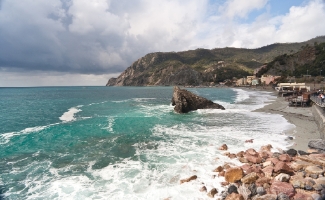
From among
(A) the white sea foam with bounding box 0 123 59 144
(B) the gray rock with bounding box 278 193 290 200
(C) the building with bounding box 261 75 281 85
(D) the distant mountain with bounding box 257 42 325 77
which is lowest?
(A) the white sea foam with bounding box 0 123 59 144

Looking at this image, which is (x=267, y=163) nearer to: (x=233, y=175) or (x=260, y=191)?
(x=233, y=175)

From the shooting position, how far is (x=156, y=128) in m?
24.7

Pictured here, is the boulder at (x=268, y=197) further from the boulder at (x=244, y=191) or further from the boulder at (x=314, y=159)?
the boulder at (x=314, y=159)

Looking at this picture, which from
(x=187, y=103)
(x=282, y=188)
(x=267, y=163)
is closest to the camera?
(x=282, y=188)

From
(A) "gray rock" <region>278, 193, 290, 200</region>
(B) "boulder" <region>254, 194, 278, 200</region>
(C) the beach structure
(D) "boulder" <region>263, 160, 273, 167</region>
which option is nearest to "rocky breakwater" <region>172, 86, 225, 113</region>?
(D) "boulder" <region>263, 160, 273, 167</region>

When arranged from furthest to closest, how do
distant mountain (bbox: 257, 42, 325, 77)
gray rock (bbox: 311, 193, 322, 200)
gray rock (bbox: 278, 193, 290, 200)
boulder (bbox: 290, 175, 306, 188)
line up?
1. distant mountain (bbox: 257, 42, 325, 77)
2. boulder (bbox: 290, 175, 306, 188)
3. gray rock (bbox: 278, 193, 290, 200)
4. gray rock (bbox: 311, 193, 322, 200)

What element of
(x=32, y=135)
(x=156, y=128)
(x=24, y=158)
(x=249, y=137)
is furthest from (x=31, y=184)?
(x=249, y=137)

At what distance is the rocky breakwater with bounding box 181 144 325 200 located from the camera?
8.84m

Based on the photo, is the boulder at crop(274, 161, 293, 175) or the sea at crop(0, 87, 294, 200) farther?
the boulder at crop(274, 161, 293, 175)

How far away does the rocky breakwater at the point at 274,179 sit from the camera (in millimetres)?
8844

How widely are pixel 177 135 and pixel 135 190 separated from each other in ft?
36.6

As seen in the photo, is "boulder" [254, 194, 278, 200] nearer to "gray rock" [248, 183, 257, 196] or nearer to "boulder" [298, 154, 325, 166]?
"gray rock" [248, 183, 257, 196]

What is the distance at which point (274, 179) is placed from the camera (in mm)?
10141

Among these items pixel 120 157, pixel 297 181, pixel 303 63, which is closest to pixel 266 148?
pixel 297 181
